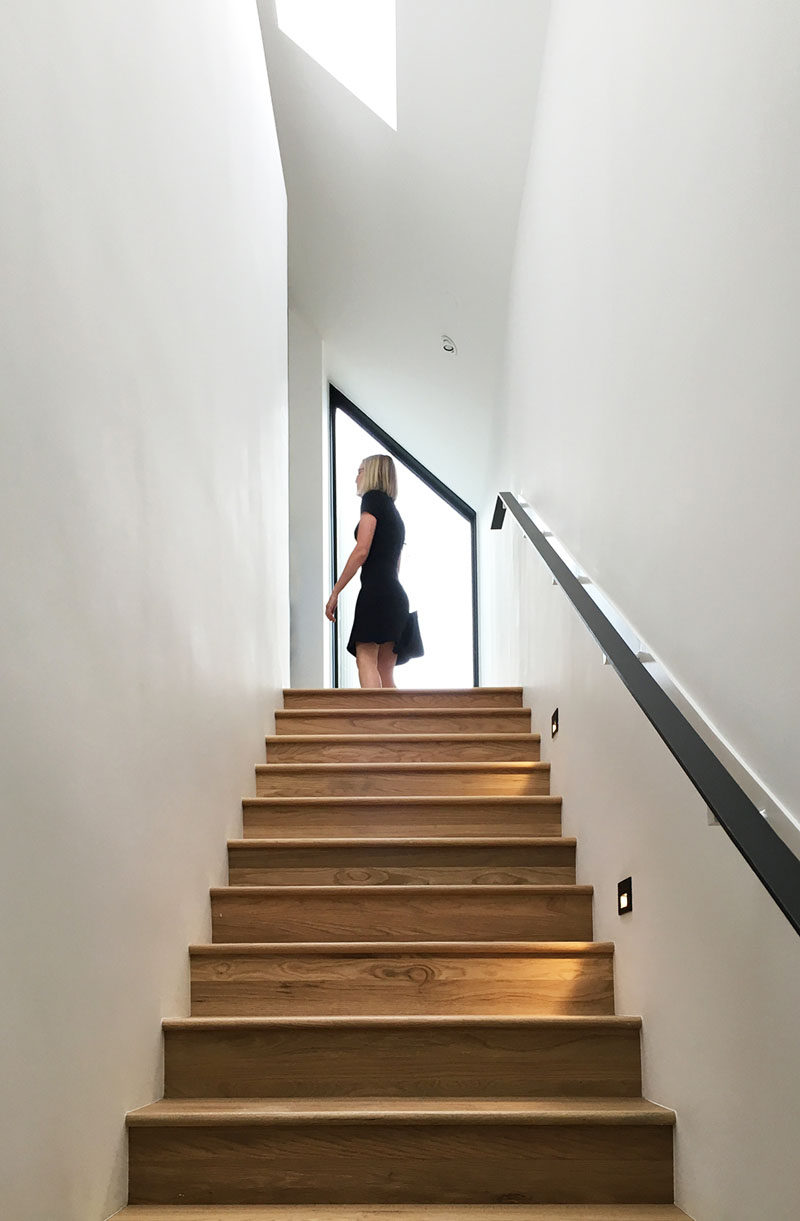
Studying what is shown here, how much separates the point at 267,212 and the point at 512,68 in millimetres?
1204

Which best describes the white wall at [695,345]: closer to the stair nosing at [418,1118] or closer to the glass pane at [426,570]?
the stair nosing at [418,1118]

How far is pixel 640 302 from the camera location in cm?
271

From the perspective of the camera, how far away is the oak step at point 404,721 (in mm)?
4723

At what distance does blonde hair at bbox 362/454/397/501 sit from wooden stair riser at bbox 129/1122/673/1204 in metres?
4.12

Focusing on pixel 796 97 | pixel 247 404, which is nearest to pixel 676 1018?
pixel 796 97

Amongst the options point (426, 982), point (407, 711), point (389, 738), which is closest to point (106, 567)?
point (426, 982)

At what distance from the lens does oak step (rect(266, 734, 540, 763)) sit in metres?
4.41

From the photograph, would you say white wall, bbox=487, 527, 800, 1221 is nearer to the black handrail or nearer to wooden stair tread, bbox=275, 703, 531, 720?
the black handrail

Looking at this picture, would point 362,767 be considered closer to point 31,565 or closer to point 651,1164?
point 651,1164

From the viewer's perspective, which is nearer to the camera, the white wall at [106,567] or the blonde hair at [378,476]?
the white wall at [106,567]

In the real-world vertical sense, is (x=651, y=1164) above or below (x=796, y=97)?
below

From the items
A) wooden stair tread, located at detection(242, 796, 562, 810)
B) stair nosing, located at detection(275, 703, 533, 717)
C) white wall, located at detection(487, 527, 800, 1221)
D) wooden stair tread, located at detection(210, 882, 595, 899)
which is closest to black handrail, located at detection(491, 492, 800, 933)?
white wall, located at detection(487, 527, 800, 1221)

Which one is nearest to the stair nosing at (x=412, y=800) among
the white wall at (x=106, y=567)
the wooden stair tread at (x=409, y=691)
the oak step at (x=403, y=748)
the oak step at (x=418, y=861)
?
the white wall at (x=106, y=567)

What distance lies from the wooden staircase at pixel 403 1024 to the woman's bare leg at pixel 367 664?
62.1 inches
